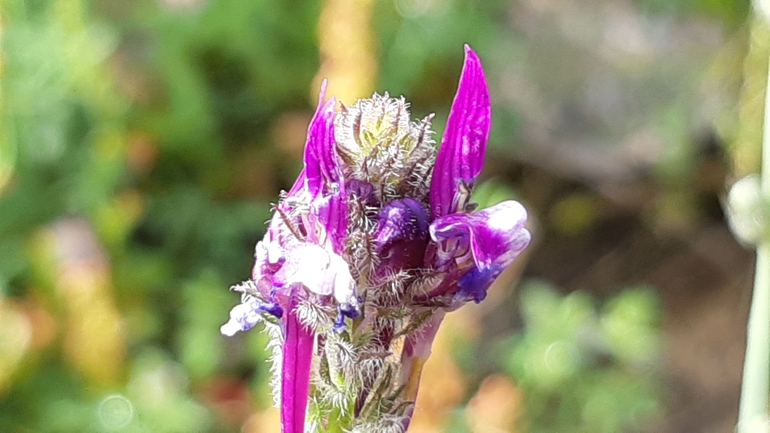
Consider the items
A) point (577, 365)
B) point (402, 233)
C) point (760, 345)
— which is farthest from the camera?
point (577, 365)

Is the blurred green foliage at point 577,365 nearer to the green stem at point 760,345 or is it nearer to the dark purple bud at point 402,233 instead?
the green stem at point 760,345

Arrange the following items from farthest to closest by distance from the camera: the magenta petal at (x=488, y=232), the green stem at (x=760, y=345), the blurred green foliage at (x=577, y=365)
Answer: the blurred green foliage at (x=577, y=365) → the green stem at (x=760, y=345) → the magenta petal at (x=488, y=232)

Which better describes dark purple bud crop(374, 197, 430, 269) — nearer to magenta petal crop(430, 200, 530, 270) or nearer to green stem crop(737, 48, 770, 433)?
magenta petal crop(430, 200, 530, 270)

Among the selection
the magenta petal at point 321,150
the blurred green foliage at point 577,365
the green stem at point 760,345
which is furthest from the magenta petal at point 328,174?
the blurred green foliage at point 577,365

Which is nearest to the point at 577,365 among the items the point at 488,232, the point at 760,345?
the point at 760,345

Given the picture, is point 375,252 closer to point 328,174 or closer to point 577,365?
point 328,174

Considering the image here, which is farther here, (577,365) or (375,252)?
(577,365)

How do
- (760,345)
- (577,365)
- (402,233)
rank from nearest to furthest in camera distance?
(402,233)
(760,345)
(577,365)

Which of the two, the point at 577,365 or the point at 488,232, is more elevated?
the point at 577,365

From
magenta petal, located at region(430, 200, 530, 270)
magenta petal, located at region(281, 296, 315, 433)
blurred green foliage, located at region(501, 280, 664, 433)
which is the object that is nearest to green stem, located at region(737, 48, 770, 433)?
magenta petal, located at region(430, 200, 530, 270)
